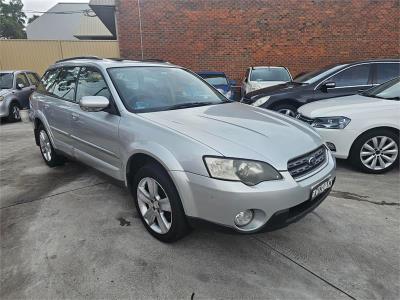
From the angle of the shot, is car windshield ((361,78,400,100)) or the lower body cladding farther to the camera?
car windshield ((361,78,400,100))

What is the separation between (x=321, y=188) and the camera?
8.57ft

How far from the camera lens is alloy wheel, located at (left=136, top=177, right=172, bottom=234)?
2.71 m

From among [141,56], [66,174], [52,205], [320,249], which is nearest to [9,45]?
[141,56]

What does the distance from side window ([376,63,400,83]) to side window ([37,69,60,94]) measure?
5.88 meters

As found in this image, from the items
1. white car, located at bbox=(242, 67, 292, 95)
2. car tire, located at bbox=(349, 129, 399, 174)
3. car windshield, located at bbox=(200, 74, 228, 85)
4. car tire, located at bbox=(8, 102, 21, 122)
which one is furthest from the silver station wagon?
car tire, located at bbox=(8, 102, 21, 122)

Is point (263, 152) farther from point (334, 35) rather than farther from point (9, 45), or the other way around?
point (9, 45)

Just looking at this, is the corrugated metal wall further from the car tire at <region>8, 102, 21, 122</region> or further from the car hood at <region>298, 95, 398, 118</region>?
the car hood at <region>298, 95, 398, 118</region>

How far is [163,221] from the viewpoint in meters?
2.75

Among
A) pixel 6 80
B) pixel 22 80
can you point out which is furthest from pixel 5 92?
pixel 22 80

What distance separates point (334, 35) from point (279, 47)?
2.10m

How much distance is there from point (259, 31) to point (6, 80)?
8.98m

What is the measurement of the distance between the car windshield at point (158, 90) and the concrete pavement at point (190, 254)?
3.20ft

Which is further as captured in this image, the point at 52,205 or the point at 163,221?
the point at 52,205

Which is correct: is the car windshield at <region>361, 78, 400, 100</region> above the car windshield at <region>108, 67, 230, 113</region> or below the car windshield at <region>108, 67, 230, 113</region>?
below
